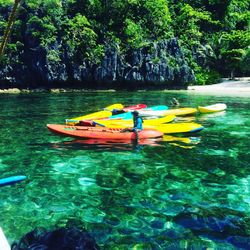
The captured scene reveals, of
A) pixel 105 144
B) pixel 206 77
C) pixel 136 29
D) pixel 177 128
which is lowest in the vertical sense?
pixel 105 144

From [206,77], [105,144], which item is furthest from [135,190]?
[206,77]

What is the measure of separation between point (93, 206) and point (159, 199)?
1.65 metres

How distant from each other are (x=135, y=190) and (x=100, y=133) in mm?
6285

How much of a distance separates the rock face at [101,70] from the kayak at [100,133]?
3281 cm

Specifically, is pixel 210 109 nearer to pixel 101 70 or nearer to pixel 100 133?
pixel 100 133

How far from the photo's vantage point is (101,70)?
4775 centimetres

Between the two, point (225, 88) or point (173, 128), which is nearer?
point (173, 128)

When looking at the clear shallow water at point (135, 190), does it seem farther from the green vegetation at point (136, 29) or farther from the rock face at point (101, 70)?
the green vegetation at point (136, 29)

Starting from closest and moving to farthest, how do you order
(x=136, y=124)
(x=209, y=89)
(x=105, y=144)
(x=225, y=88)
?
1. (x=105, y=144)
2. (x=136, y=124)
3. (x=209, y=89)
4. (x=225, y=88)

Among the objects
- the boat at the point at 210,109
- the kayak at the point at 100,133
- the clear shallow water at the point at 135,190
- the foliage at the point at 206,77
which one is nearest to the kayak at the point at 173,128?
the clear shallow water at the point at 135,190

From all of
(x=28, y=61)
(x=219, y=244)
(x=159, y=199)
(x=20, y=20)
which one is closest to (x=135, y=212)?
(x=159, y=199)

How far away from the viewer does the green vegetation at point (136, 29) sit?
4816 cm

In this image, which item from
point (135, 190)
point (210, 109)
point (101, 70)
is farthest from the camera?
point (101, 70)

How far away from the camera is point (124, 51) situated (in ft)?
166
